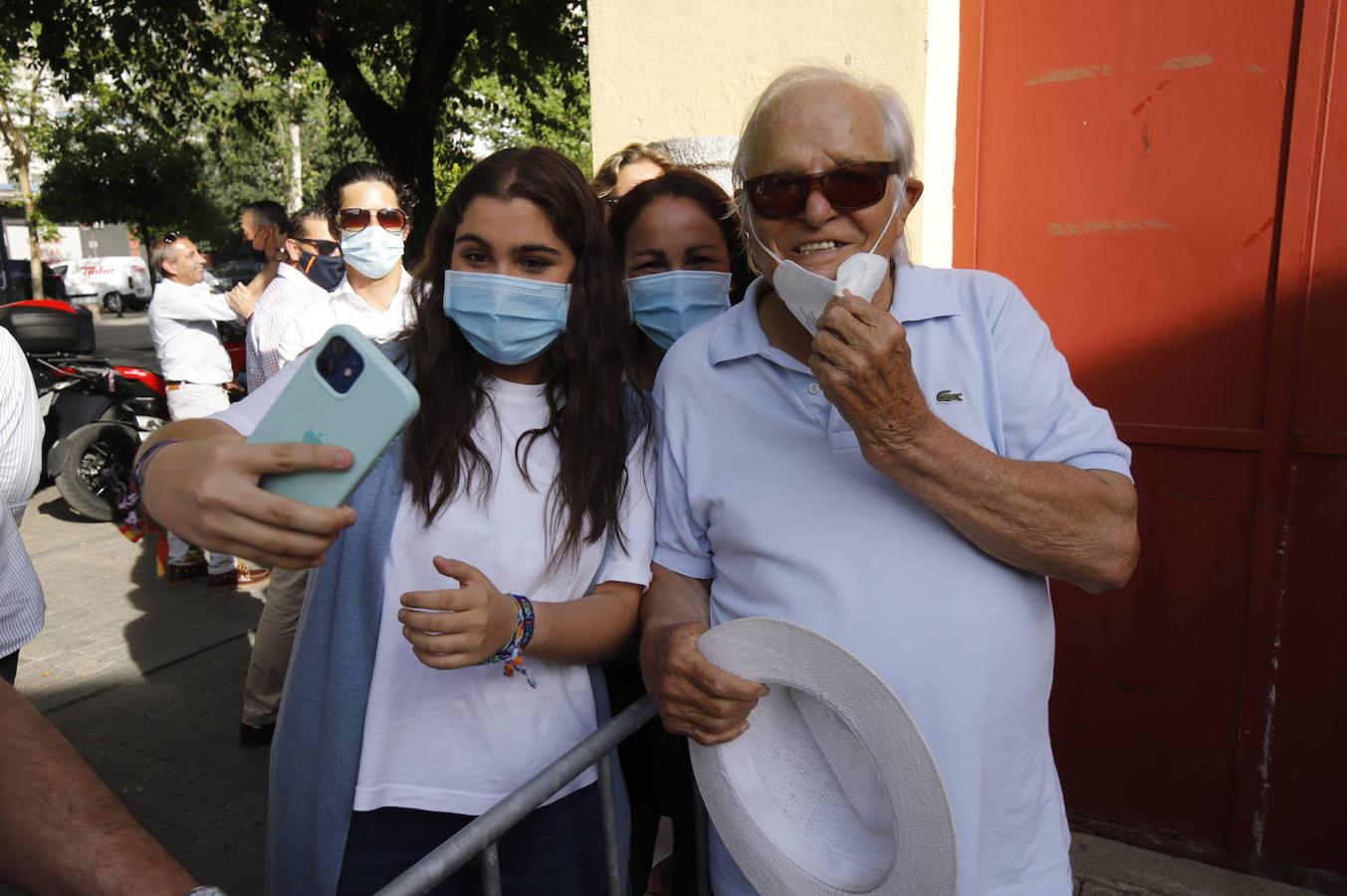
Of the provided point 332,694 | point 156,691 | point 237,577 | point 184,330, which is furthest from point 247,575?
point 332,694

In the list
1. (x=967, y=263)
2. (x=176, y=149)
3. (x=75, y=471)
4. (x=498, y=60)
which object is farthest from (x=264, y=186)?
(x=967, y=263)

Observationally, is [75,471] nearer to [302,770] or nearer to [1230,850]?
[302,770]

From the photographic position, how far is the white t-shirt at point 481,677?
5.31 ft

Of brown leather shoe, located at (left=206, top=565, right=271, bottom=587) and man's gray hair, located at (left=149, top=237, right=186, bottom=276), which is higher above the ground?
man's gray hair, located at (left=149, top=237, right=186, bottom=276)

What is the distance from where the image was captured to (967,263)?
299cm

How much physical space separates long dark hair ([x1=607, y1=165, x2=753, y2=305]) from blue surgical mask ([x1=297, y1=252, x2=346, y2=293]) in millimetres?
3485

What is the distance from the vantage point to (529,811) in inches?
57.1

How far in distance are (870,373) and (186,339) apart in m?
6.10

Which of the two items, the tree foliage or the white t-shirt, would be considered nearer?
the white t-shirt

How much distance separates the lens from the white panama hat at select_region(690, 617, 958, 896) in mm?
1233

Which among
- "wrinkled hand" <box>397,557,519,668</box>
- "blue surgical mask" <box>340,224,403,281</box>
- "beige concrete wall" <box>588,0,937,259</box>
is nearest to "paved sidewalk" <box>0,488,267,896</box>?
"blue surgical mask" <box>340,224,403,281</box>

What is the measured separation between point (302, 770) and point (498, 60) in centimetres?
1009

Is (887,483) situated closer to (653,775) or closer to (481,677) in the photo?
(481,677)

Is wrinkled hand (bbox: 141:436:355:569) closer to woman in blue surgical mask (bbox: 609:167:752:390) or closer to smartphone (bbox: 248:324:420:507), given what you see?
smartphone (bbox: 248:324:420:507)
